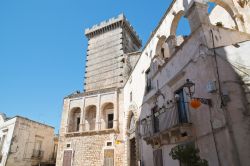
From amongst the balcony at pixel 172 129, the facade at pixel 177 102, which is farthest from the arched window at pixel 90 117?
the balcony at pixel 172 129

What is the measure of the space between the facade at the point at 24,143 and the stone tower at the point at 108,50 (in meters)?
8.69

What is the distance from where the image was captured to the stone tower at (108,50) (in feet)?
95.7

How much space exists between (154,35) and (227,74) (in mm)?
7830

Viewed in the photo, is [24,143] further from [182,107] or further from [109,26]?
[182,107]

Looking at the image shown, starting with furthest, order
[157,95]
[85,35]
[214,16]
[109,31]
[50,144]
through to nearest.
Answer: [85,35] < [109,31] < [50,144] < [214,16] < [157,95]

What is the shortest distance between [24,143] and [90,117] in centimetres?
906

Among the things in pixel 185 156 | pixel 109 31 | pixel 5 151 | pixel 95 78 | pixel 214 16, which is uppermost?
pixel 109 31

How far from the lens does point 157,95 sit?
12.7 m

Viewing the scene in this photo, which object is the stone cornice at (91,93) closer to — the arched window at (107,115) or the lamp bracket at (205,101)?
the arched window at (107,115)

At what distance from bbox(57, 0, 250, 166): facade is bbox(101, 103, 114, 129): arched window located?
10 centimetres

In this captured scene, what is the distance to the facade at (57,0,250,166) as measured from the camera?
24.0ft

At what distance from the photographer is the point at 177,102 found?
9953 mm

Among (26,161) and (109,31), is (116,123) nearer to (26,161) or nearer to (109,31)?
(26,161)

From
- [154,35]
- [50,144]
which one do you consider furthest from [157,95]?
[50,144]
